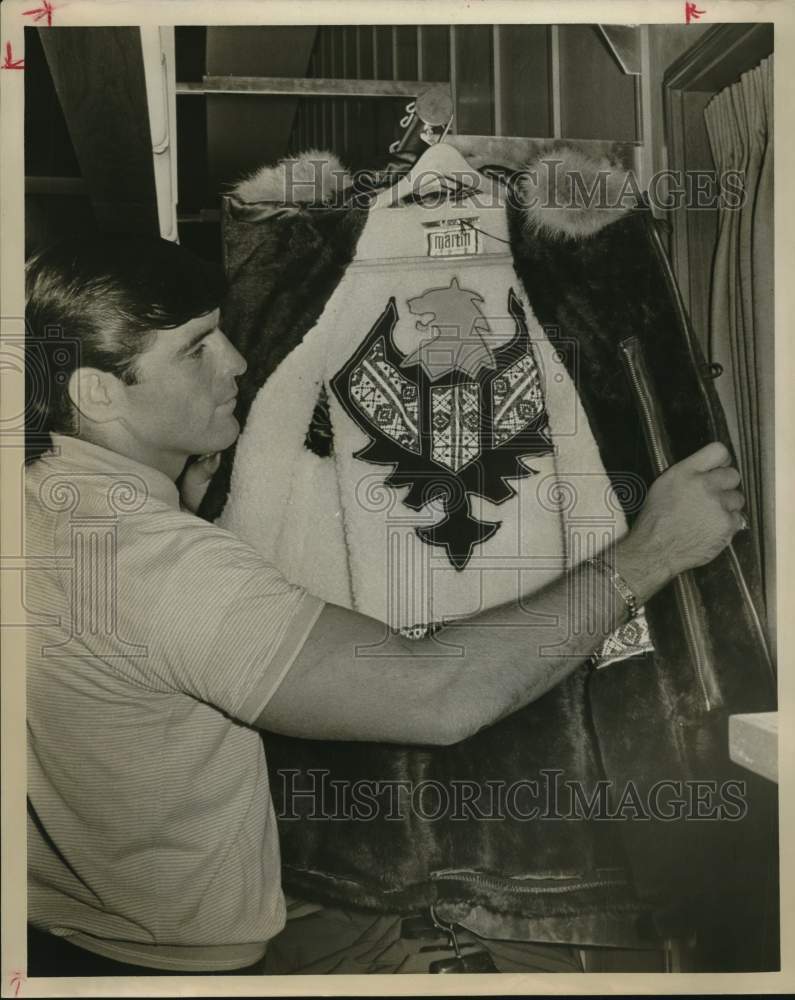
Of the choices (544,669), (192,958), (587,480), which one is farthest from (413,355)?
(192,958)

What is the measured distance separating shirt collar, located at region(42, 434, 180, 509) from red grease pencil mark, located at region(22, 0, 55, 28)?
710mm

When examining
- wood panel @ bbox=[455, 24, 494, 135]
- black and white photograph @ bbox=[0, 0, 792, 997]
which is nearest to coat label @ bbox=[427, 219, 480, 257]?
black and white photograph @ bbox=[0, 0, 792, 997]

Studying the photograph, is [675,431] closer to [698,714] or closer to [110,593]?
[698,714]

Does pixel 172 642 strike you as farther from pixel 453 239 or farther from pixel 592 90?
pixel 592 90

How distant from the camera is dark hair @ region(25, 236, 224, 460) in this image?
1617mm

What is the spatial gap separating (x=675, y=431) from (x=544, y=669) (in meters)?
0.45

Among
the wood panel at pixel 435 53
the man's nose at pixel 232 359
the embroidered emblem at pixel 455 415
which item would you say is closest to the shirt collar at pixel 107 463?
the man's nose at pixel 232 359

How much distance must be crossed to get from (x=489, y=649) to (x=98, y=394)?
2.47ft

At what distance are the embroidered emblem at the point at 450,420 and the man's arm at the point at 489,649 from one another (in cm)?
17

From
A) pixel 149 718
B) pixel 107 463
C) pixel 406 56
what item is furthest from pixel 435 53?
pixel 149 718

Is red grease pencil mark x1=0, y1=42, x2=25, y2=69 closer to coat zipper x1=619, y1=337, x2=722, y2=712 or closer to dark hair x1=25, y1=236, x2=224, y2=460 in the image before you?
dark hair x1=25, y1=236, x2=224, y2=460

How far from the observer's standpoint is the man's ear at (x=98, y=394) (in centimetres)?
161

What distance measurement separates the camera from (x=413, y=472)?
1.64 meters

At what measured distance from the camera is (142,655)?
1.59 meters
